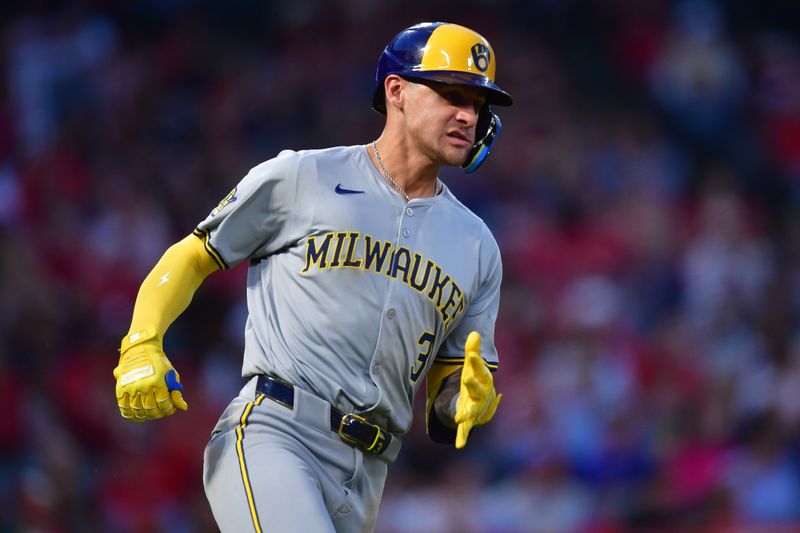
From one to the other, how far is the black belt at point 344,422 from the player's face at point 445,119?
760mm

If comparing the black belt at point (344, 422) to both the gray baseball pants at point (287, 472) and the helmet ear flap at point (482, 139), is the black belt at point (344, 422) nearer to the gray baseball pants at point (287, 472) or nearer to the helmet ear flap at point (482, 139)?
the gray baseball pants at point (287, 472)

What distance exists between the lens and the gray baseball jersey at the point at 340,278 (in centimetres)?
335

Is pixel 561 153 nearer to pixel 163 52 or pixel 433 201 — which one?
pixel 163 52

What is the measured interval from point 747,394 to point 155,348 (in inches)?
197

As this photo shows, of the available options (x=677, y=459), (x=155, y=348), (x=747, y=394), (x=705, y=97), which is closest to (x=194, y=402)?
(x=677, y=459)

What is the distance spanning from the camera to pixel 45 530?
19.7 ft

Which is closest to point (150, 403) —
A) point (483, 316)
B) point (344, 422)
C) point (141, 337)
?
point (141, 337)

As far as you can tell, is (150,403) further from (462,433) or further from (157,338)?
(462,433)

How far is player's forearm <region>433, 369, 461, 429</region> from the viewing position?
11.7 feet

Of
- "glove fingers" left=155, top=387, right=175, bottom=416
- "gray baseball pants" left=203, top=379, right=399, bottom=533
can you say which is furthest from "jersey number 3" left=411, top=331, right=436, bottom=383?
"glove fingers" left=155, top=387, right=175, bottom=416

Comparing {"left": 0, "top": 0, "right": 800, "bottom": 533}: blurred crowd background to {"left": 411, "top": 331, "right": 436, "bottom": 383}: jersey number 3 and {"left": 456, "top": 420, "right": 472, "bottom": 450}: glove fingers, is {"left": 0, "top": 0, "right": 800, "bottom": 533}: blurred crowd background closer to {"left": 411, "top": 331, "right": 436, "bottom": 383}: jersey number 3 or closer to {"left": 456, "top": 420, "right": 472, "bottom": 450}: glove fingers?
{"left": 411, "top": 331, "right": 436, "bottom": 383}: jersey number 3

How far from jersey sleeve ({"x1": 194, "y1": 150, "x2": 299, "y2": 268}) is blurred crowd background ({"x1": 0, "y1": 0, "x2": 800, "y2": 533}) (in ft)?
10.4

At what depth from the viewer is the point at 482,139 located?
355 cm

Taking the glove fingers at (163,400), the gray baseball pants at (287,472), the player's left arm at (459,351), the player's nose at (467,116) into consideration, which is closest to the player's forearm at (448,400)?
the player's left arm at (459,351)
